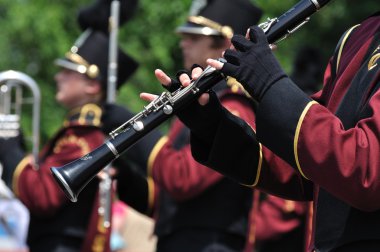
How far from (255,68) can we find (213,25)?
113 inches

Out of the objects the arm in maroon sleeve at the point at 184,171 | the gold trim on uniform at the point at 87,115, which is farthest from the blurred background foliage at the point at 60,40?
the arm in maroon sleeve at the point at 184,171

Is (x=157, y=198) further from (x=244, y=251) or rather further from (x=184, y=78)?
(x=184, y=78)

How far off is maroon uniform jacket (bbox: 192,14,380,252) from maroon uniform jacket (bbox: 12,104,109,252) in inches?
106

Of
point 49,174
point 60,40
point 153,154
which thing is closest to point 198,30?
point 153,154

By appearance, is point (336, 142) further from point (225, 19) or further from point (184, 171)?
point (225, 19)

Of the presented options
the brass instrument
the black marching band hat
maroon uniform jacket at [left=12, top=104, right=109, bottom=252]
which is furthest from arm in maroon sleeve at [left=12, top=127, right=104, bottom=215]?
the black marching band hat

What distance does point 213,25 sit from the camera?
5.70 m

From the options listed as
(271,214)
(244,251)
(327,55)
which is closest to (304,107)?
(244,251)

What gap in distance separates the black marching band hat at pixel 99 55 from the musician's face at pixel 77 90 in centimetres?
4

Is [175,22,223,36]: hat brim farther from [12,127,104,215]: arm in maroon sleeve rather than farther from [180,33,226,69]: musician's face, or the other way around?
[12,127,104,215]: arm in maroon sleeve

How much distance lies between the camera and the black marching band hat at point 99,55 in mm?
6398

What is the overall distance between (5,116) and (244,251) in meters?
2.10

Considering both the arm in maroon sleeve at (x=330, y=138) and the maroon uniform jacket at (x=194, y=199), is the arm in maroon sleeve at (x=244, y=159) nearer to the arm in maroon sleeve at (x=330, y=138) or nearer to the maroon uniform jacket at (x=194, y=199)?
the arm in maroon sleeve at (x=330, y=138)

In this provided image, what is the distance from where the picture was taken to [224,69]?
291cm
